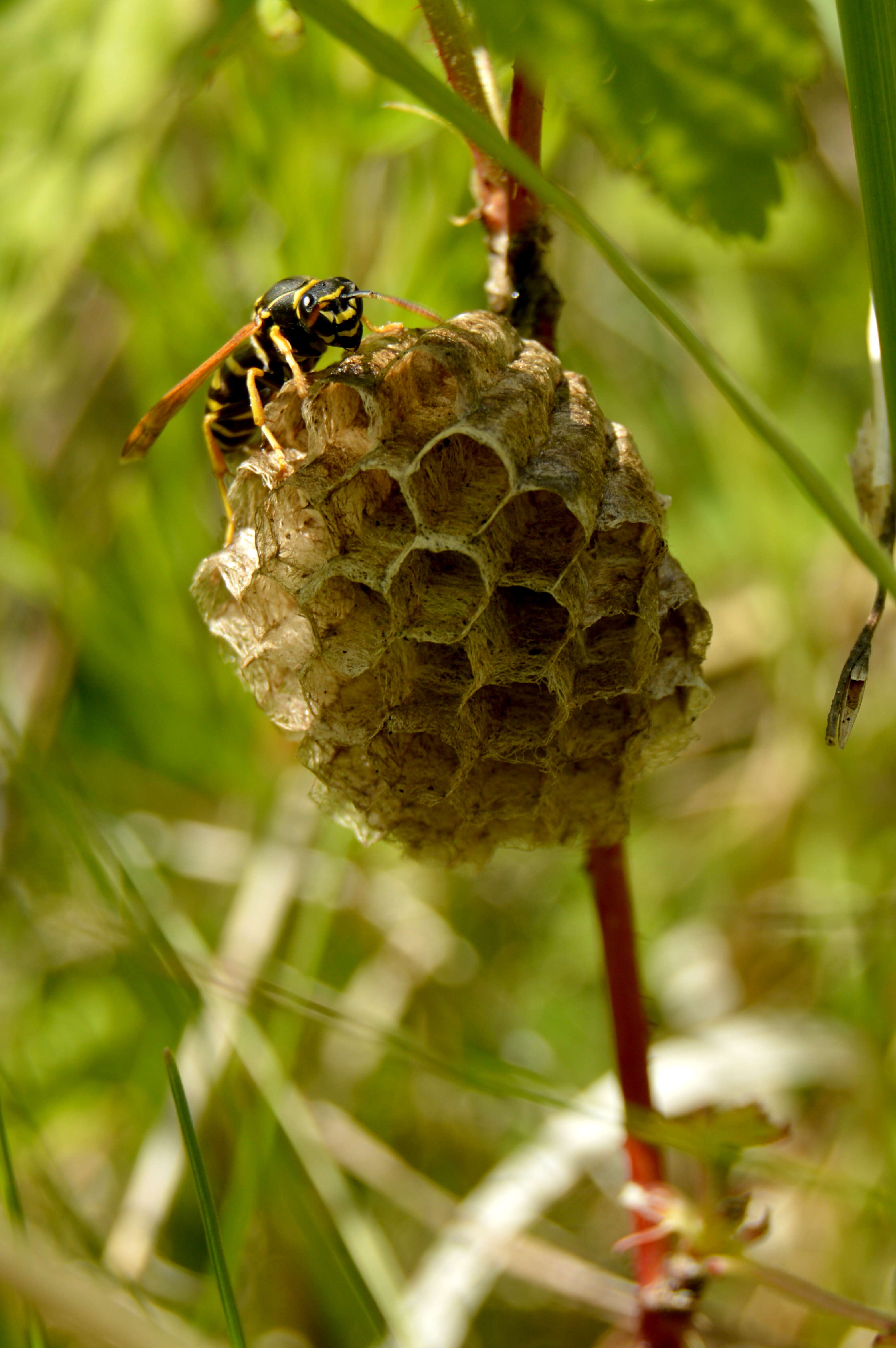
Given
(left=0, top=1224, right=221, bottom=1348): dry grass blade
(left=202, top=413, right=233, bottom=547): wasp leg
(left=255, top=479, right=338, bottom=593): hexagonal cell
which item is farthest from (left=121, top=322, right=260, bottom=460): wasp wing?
(left=0, top=1224, right=221, bottom=1348): dry grass blade

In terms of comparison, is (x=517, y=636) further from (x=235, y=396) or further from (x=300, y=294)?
(x=235, y=396)

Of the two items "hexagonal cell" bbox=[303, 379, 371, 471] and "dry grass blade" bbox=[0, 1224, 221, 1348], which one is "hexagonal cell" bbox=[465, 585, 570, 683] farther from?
"dry grass blade" bbox=[0, 1224, 221, 1348]

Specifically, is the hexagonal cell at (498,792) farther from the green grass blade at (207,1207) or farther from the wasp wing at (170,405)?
the wasp wing at (170,405)

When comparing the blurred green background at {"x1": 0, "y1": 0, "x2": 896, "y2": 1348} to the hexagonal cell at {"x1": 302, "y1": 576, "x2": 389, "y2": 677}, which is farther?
the blurred green background at {"x1": 0, "y1": 0, "x2": 896, "y2": 1348}

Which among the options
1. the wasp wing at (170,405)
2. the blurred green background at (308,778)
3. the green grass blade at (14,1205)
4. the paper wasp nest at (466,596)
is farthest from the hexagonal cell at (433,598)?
the green grass blade at (14,1205)

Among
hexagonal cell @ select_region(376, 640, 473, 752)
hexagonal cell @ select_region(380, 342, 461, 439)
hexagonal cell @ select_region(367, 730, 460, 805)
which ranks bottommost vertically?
hexagonal cell @ select_region(367, 730, 460, 805)

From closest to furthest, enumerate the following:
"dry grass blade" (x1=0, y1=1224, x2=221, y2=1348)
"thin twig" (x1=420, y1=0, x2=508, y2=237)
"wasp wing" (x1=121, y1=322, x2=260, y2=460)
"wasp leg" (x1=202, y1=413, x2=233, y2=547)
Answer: "dry grass blade" (x1=0, y1=1224, x2=221, y2=1348)
"thin twig" (x1=420, y1=0, x2=508, y2=237)
"wasp leg" (x1=202, y1=413, x2=233, y2=547)
"wasp wing" (x1=121, y1=322, x2=260, y2=460)
